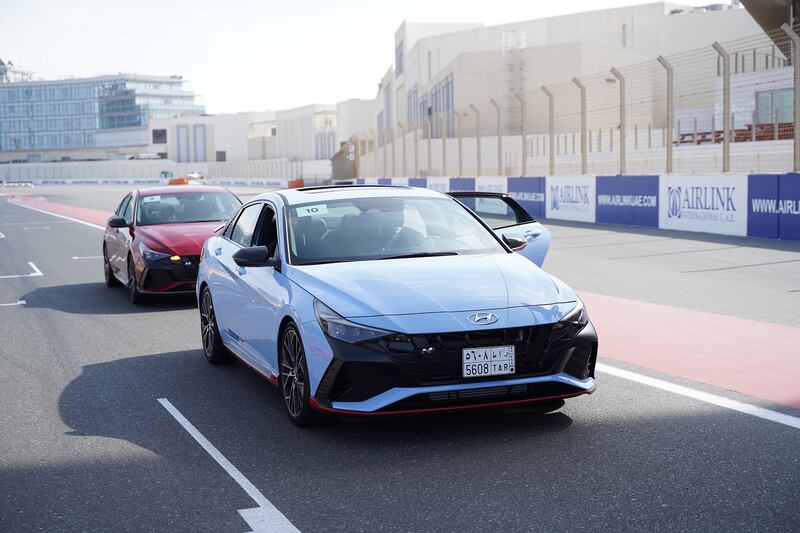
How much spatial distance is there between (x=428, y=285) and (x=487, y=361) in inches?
24.6

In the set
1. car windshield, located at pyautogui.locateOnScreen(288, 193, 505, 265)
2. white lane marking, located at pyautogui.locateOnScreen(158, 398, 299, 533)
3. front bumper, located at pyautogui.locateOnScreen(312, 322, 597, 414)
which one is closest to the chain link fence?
car windshield, located at pyautogui.locateOnScreen(288, 193, 505, 265)

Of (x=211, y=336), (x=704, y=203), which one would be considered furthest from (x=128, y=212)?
(x=704, y=203)

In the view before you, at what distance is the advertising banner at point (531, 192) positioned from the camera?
29594 mm

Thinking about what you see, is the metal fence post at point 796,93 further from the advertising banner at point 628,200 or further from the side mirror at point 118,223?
the side mirror at point 118,223

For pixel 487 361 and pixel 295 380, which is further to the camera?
pixel 295 380

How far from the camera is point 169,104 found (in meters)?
197

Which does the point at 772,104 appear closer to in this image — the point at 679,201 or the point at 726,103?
the point at 679,201

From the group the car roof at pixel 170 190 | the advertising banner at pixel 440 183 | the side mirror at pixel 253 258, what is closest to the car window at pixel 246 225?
the side mirror at pixel 253 258

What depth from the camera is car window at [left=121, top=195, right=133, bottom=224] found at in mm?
13552

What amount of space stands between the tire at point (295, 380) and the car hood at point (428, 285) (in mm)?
342

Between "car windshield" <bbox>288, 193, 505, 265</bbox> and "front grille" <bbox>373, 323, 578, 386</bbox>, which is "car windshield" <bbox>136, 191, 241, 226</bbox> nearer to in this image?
"car windshield" <bbox>288, 193, 505, 265</bbox>

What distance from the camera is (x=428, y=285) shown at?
5910 mm

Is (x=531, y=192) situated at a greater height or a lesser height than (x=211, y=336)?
greater

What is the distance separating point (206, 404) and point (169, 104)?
647 ft
